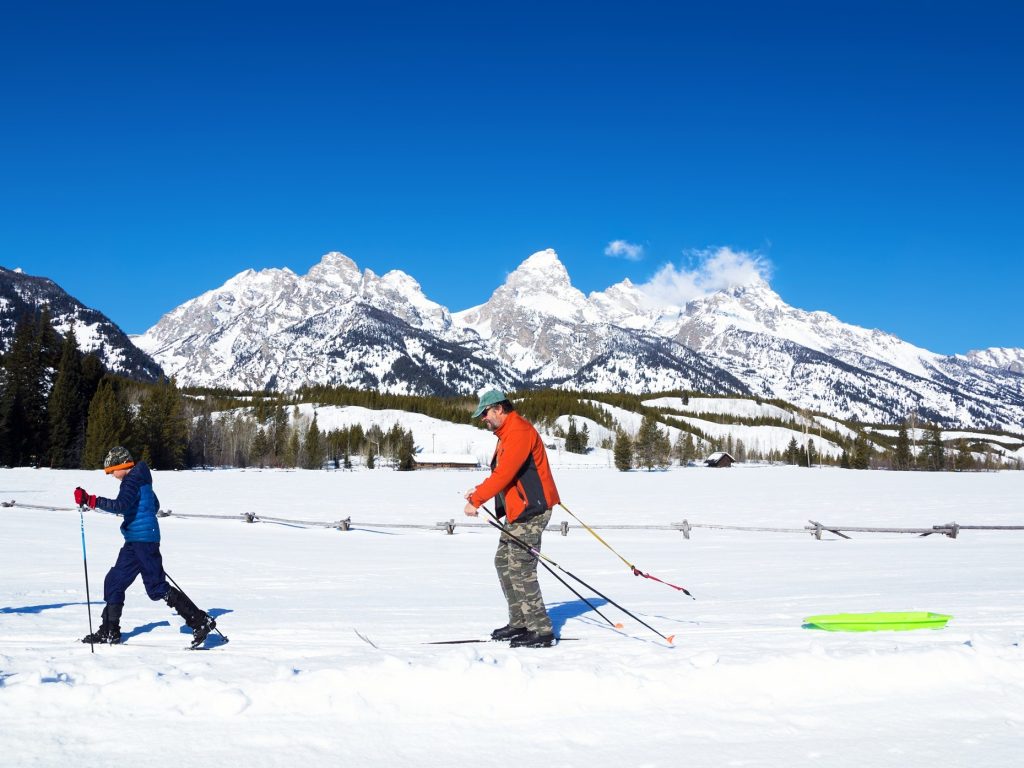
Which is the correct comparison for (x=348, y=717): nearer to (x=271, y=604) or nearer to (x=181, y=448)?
(x=271, y=604)

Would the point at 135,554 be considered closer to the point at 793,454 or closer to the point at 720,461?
the point at 720,461

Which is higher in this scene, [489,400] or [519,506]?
[489,400]

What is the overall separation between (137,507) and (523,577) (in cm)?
419

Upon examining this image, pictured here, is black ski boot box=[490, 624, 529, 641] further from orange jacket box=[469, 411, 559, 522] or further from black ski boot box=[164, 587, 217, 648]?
black ski boot box=[164, 587, 217, 648]

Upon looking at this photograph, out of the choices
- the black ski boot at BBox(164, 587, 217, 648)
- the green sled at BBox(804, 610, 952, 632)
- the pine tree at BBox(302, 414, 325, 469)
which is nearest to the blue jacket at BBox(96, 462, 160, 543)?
the black ski boot at BBox(164, 587, 217, 648)

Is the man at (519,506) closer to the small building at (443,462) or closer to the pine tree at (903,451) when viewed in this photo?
the small building at (443,462)

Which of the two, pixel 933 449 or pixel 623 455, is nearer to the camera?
pixel 623 455

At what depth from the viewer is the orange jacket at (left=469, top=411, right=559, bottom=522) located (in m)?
6.73

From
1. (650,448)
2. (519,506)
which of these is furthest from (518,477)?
(650,448)

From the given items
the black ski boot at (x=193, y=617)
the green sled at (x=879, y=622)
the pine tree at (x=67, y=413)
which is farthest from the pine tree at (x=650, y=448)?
the black ski boot at (x=193, y=617)

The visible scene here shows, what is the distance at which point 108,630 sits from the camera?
6.99 metres

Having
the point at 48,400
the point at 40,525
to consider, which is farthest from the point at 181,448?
the point at 40,525

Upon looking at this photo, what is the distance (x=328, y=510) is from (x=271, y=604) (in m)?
28.2

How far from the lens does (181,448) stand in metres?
86.1
